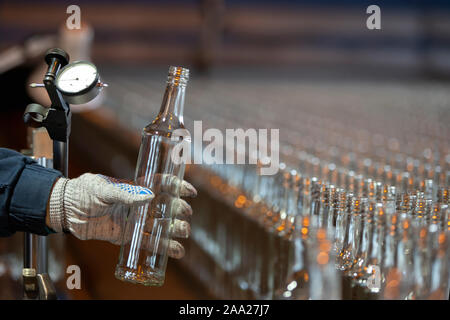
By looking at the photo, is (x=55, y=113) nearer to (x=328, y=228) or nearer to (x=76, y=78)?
(x=76, y=78)

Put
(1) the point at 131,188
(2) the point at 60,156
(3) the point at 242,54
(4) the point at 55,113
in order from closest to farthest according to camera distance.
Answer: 1. (1) the point at 131,188
2. (4) the point at 55,113
3. (2) the point at 60,156
4. (3) the point at 242,54

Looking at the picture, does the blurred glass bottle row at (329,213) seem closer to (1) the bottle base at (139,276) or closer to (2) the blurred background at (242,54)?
(1) the bottle base at (139,276)

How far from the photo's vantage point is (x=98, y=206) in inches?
48.1

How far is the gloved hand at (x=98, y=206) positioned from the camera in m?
1.17

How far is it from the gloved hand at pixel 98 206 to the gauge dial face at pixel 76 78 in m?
0.17

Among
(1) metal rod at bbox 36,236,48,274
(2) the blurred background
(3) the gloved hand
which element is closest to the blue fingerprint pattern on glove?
(3) the gloved hand

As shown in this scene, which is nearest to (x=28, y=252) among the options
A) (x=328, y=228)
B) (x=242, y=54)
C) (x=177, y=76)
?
(x=177, y=76)

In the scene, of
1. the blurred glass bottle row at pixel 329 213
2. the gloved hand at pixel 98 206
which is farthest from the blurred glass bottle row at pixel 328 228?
the gloved hand at pixel 98 206

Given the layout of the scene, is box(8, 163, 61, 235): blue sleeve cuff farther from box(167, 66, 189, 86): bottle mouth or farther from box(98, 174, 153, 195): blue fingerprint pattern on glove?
box(167, 66, 189, 86): bottle mouth

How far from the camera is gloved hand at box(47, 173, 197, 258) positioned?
1173 mm

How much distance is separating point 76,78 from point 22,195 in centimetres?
25

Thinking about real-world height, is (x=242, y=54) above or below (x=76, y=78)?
above

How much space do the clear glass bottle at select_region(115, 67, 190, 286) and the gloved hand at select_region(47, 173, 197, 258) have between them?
0.03 m

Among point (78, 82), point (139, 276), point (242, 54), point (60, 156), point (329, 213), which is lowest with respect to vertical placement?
point (139, 276)
